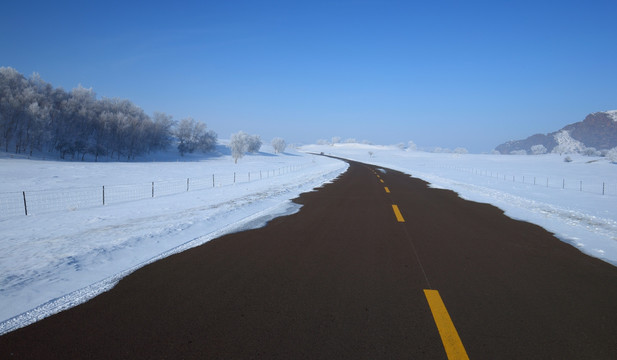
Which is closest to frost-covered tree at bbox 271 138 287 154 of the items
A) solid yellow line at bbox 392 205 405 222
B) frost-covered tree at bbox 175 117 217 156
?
frost-covered tree at bbox 175 117 217 156

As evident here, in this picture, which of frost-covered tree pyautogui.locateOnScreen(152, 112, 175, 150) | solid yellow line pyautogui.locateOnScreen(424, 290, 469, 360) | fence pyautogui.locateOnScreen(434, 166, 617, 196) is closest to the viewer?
solid yellow line pyautogui.locateOnScreen(424, 290, 469, 360)

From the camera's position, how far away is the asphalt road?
8.72 ft

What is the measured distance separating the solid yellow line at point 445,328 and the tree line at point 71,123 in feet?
209

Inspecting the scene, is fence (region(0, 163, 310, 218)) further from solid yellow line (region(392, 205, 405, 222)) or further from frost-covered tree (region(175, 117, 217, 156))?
frost-covered tree (region(175, 117, 217, 156))

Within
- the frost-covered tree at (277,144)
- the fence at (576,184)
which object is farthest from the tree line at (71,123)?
the fence at (576,184)

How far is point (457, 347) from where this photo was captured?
266 cm

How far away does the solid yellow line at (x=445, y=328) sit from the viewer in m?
2.59

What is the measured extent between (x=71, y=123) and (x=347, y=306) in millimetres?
72322

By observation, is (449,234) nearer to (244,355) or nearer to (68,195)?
(244,355)

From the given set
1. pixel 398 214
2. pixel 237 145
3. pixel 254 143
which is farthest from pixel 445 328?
pixel 254 143

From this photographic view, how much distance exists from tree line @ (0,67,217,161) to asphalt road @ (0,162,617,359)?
201 feet

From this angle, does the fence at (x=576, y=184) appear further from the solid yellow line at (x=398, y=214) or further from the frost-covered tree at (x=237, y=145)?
the frost-covered tree at (x=237, y=145)

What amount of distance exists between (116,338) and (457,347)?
3.08 m

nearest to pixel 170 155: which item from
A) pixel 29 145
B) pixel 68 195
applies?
pixel 29 145
